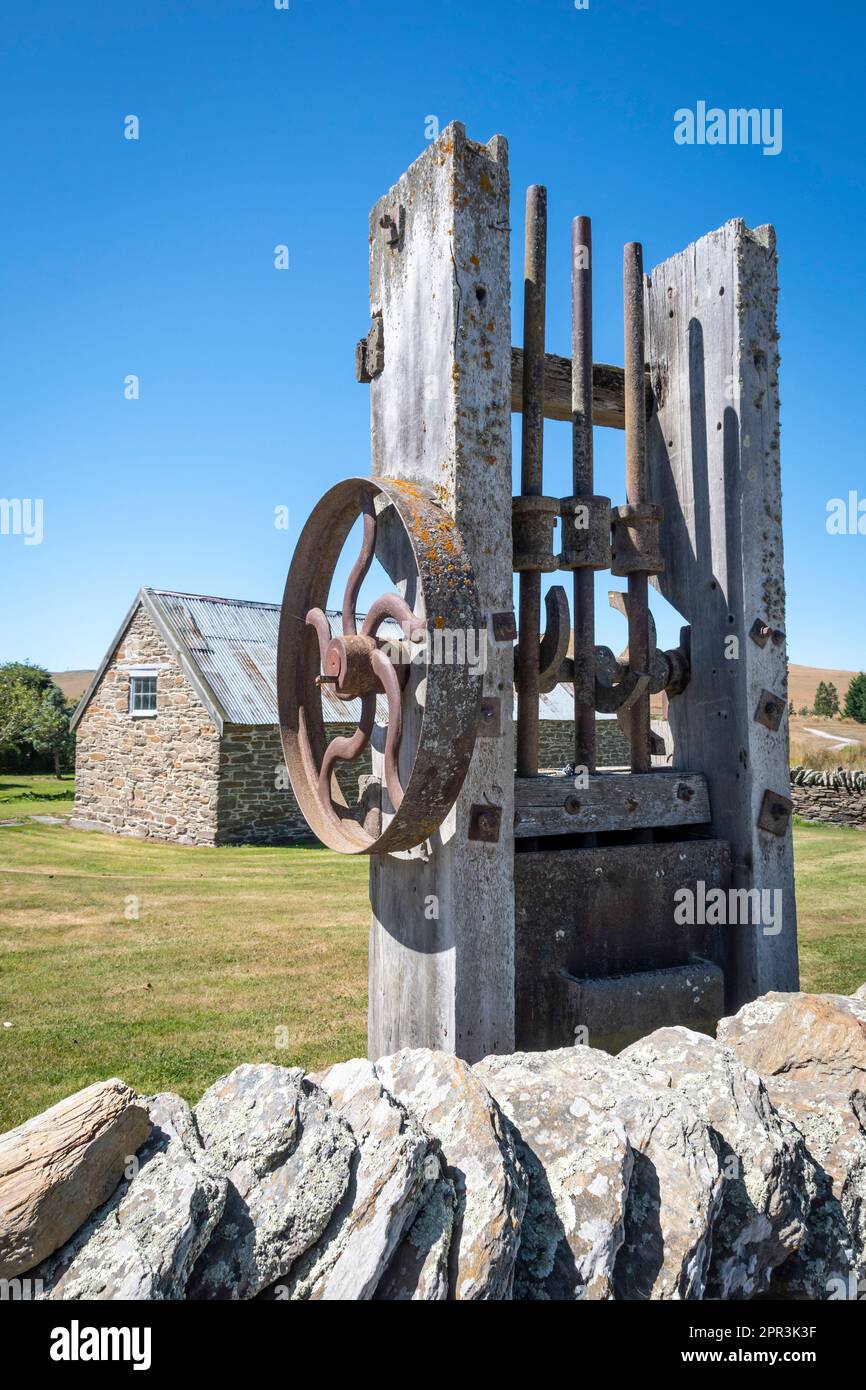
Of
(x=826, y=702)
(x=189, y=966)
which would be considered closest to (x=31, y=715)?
(x=189, y=966)

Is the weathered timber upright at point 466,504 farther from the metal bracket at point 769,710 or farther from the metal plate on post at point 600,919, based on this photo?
the metal bracket at point 769,710

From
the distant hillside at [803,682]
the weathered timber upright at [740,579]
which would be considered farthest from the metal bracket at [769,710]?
the distant hillside at [803,682]

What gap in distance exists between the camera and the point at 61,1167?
1766mm

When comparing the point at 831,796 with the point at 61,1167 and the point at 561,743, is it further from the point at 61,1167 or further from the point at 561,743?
the point at 61,1167

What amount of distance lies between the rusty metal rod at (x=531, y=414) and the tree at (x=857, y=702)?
36.4 m

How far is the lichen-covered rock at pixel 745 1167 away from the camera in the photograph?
7.30 ft

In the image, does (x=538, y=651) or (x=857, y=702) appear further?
(x=857, y=702)

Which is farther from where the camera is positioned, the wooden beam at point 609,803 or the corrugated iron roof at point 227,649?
the corrugated iron roof at point 227,649

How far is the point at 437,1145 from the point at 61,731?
3271 centimetres

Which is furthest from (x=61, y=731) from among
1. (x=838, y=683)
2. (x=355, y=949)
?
(x=838, y=683)

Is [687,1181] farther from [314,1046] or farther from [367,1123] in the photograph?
[314,1046]

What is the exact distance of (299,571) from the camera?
3.57m

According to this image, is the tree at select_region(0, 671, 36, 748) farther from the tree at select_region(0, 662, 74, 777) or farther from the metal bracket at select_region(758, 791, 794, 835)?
the metal bracket at select_region(758, 791, 794, 835)

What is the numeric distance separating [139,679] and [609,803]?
17.1 metres
